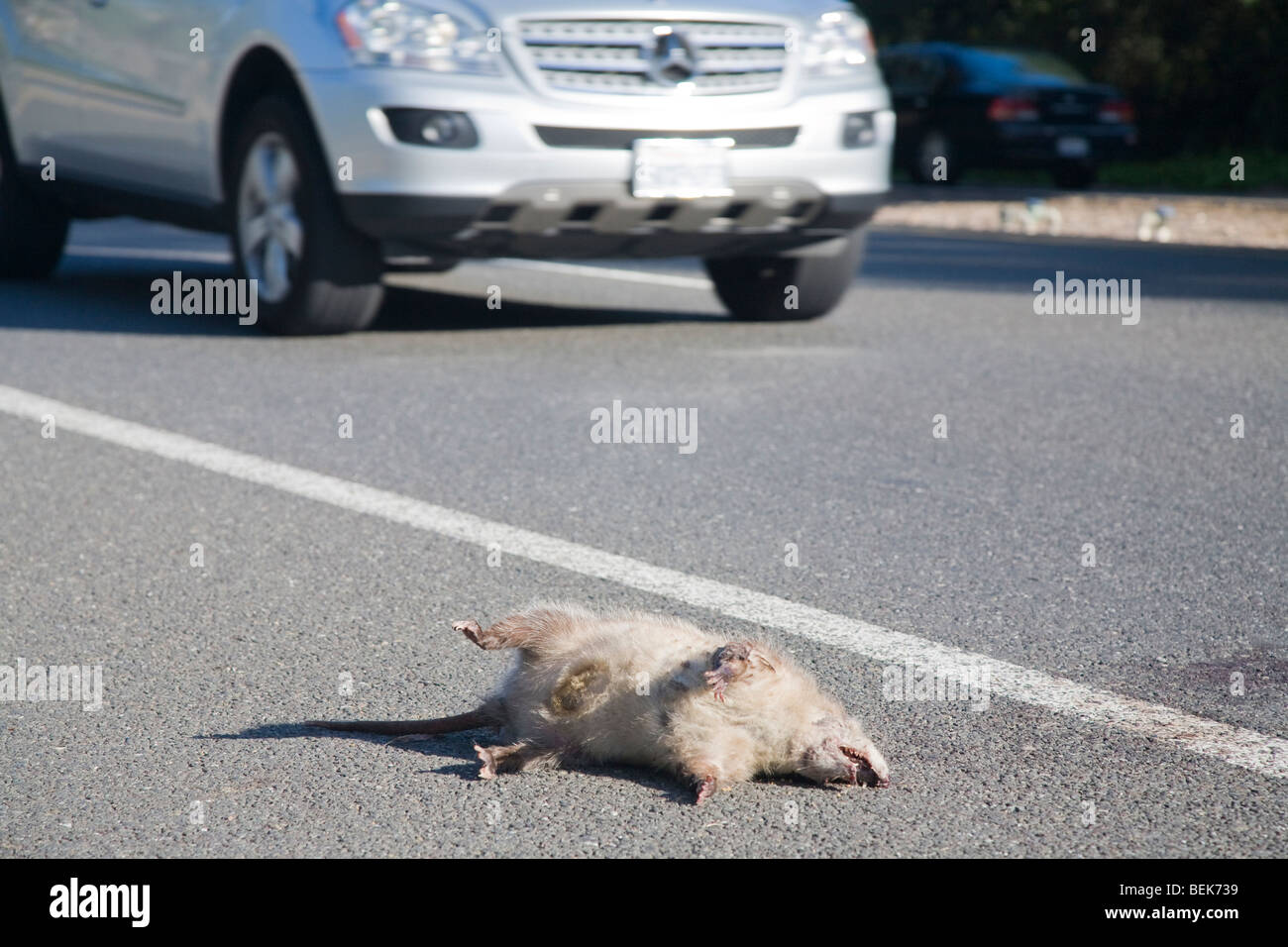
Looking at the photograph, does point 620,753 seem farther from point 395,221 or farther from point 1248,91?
point 1248,91

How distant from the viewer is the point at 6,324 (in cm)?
810

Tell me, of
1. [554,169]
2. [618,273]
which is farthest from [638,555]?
[618,273]

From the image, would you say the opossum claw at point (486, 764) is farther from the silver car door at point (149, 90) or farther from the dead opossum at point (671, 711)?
the silver car door at point (149, 90)

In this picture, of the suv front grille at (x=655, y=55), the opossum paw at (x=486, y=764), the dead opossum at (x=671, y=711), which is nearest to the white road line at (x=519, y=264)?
the suv front grille at (x=655, y=55)

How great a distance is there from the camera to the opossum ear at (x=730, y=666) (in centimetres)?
280

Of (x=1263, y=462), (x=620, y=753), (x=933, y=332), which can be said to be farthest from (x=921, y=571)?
(x=933, y=332)

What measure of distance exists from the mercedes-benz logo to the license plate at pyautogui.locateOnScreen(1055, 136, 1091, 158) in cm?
1342

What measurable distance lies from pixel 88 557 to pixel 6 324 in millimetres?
4133

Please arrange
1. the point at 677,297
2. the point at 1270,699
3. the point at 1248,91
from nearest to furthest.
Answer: the point at 1270,699, the point at 677,297, the point at 1248,91

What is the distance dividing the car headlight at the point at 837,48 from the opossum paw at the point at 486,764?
213 inches

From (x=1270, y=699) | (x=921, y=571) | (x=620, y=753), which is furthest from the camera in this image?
(x=921, y=571)

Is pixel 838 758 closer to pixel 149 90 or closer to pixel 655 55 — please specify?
pixel 655 55
